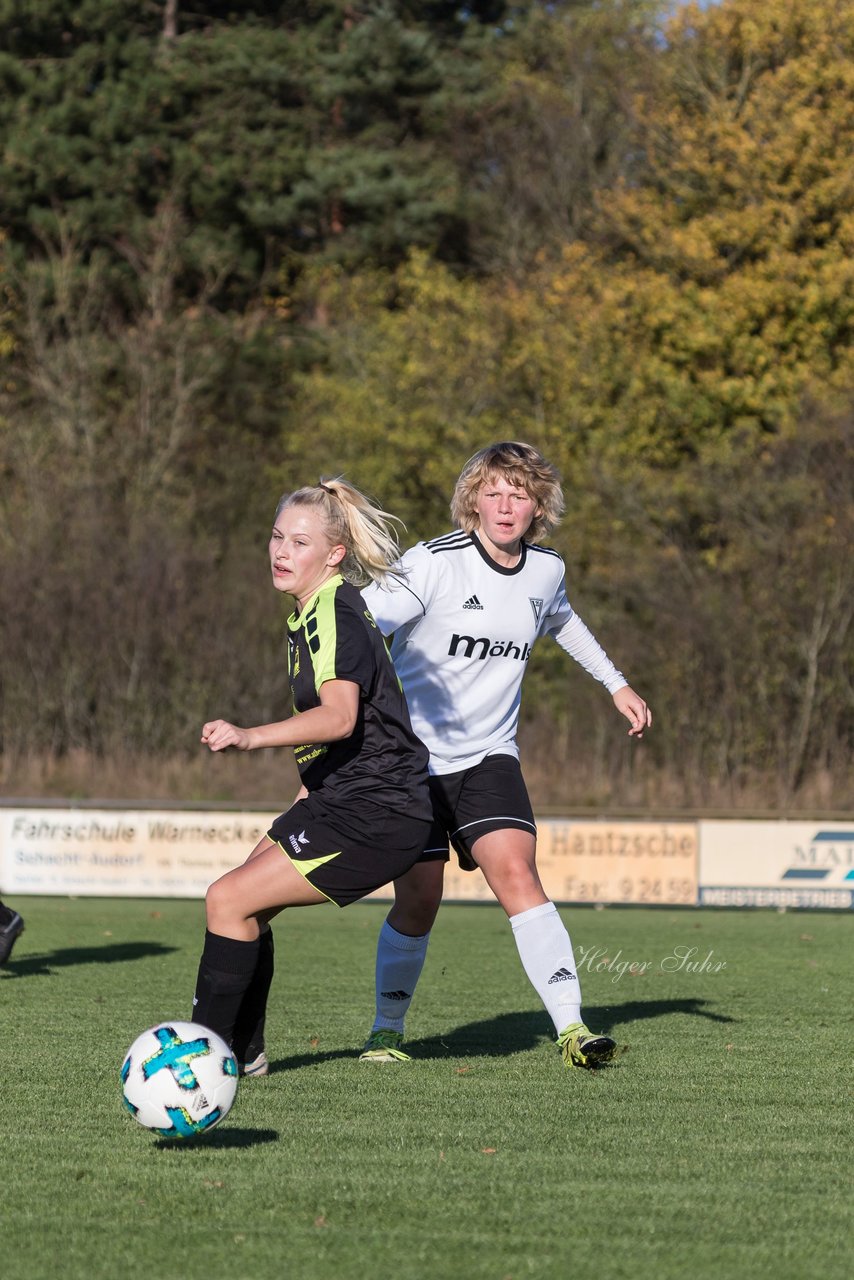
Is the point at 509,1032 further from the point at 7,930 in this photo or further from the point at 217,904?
the point at 7,930

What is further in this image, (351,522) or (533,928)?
(533,928)

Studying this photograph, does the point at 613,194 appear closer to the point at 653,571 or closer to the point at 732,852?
the point at 653,571

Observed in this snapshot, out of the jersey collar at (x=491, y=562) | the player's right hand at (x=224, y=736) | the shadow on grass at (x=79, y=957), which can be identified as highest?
the jersey collar at (x=491, y=562)

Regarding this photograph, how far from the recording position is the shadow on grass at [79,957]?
29.8 ft

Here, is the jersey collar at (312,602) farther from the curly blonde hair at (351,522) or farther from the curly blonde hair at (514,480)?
the curly blonde hair at (514,480)

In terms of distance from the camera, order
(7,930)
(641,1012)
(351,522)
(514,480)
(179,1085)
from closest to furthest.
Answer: (179,1085), (351,522), (514,480), (641,1012), (7,930)

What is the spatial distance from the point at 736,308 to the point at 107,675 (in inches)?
468

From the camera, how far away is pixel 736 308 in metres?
→ 28.2

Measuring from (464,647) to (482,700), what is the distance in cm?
20

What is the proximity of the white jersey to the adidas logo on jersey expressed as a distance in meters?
0.76

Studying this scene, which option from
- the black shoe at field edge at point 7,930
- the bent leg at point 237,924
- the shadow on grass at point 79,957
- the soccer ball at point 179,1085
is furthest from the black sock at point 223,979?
the shadow on grass at point 79,957

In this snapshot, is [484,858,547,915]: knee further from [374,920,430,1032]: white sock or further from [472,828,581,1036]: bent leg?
[374,920,430,1032]: white sock

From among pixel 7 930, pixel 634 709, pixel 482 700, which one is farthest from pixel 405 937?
pixel 7 930

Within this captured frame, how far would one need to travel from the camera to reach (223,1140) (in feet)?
15.0
